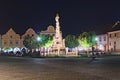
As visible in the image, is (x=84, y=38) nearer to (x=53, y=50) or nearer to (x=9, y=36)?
(x=53, y=50)

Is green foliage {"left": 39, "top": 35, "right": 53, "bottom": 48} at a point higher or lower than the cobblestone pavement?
higher

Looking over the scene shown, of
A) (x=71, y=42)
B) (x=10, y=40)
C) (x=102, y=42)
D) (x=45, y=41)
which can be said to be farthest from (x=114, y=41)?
(x=10, y=40)

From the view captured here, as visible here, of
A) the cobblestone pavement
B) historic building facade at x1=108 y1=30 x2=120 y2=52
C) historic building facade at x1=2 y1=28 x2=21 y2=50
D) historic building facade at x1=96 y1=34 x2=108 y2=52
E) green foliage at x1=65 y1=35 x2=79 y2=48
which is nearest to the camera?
the cobblestone pavement

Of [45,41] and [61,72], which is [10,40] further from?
[61,72]

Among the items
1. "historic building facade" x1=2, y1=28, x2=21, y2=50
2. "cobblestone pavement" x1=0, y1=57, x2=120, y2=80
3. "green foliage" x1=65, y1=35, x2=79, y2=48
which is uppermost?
"historic building facade" x1=2, y1=28, x2=21, y2=50

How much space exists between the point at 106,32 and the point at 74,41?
84.0ft

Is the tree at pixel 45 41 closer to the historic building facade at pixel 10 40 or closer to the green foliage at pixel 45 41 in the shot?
the green foliage at pixel 45 41

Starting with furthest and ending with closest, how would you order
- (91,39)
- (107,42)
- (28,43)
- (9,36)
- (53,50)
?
1. (9,36)
2. (107,42)
3. (28,43)
4. (91,39)
5. (53,50)

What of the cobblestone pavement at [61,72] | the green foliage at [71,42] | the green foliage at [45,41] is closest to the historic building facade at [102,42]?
the green foliage at [71,42]

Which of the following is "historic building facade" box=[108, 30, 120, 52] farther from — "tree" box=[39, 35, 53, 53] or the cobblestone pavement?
the cobblestone pavement

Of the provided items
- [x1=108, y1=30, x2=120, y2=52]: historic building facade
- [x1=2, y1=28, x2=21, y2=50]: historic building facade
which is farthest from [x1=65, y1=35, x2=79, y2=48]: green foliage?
[x1=2, y1=28, x2=21, y2=50]: historic building facade

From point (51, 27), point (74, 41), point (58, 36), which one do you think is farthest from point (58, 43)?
point (51, 27)

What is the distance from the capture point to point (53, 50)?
3216 inches

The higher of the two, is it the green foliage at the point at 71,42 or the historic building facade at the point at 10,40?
the historic building facade at the point at 10,40
